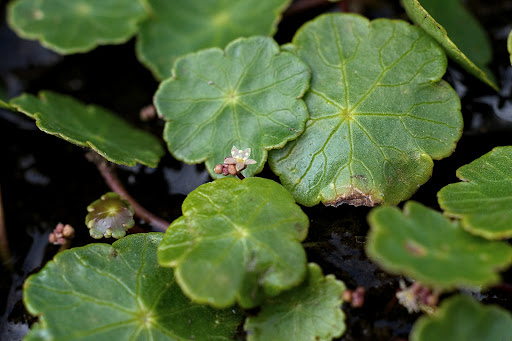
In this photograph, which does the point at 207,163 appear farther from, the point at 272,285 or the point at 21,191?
the point at 21,191

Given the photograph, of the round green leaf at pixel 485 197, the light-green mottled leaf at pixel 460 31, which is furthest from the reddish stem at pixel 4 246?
the light-green mottled leaf at pixel 460 31

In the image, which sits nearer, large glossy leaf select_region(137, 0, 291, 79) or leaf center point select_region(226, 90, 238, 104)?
leaf center point select_region(226, 90, 238, 104)

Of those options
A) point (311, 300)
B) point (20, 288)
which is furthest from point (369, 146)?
point (20, 288)

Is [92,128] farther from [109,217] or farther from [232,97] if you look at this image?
[232,97]

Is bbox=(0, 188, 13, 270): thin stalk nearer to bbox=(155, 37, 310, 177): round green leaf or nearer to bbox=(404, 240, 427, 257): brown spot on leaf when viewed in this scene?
bbox=(155, 37, 310, 177): round green leaf

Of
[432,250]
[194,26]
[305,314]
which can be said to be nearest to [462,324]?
[432,250]

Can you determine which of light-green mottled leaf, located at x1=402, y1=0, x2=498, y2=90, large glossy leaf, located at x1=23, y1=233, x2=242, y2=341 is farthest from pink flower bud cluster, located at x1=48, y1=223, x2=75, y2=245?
light-green mottled leaf, located at x1=402, y1=0, x2=498, y2=90

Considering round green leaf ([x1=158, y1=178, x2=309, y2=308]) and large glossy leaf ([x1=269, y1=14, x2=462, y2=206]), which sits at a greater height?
large glossy leaf ([x1=269, y1=14, x2=462, y2=206])
